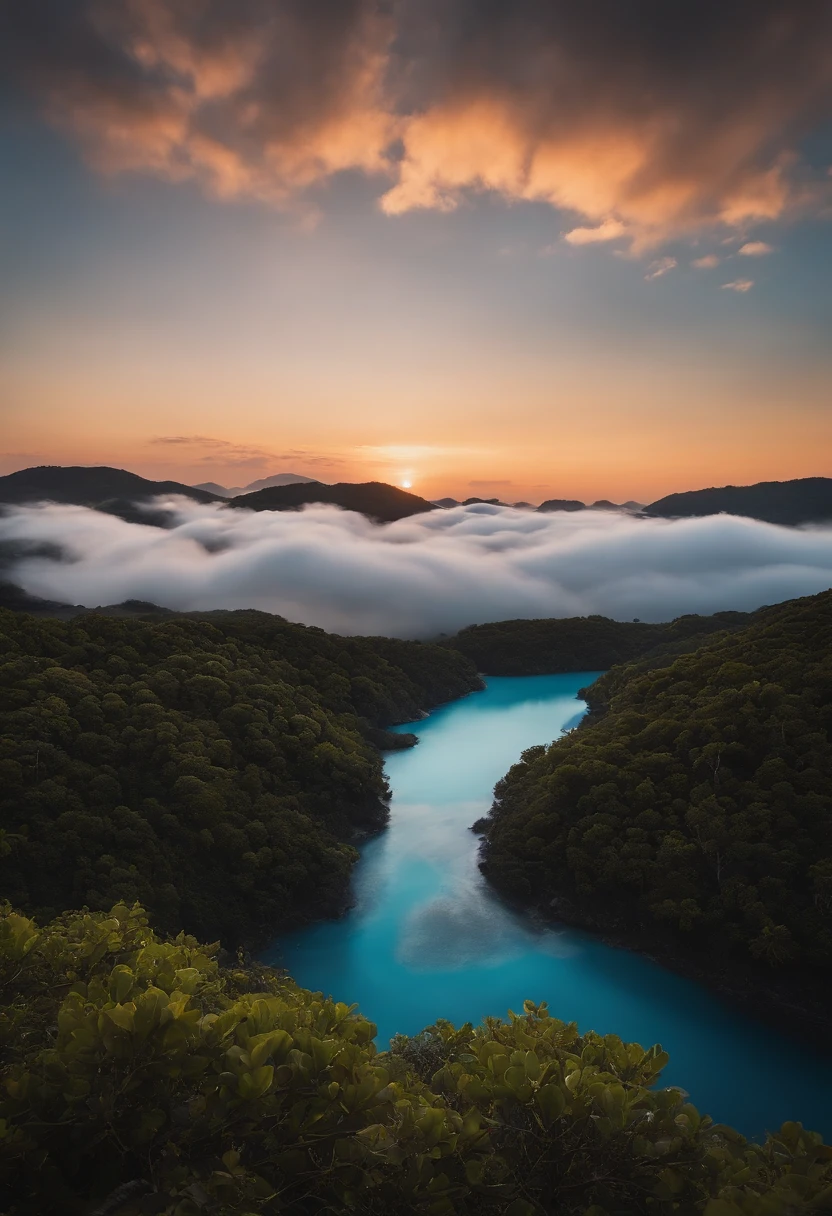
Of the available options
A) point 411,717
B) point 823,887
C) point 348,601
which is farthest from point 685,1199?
point 348,601

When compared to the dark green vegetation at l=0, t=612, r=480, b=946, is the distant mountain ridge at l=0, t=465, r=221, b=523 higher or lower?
higher

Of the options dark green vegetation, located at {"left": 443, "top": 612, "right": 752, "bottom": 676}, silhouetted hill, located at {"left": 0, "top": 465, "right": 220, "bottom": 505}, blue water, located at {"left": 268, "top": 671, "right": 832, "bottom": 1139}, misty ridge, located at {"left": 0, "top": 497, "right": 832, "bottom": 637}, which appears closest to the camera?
blue water, located at {"left": 268, "top": 671, "right": 832, "bottom": 1139}

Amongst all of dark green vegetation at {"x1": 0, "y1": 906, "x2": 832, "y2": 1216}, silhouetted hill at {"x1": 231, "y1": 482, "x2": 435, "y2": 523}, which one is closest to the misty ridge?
silhouetted hill at {"x1": 231, "y1": 482, "x2": 435, "y2": 523}

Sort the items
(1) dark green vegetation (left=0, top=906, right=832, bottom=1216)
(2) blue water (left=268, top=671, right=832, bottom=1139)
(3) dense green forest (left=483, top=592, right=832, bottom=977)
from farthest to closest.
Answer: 1. (3) dense green forest (left=483, top=592, right=832, bottom=977)
2. (2) blue water (left=268, top=671, right=832, bottom=1139)
3. (1) dark green vegetation (left=0, top=906, right=832, bottom=1216)

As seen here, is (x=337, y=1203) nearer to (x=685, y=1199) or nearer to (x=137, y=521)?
(x=685, y=1199)

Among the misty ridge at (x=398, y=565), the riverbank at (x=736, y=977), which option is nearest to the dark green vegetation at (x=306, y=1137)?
the riverbank at (x=736, y=977)

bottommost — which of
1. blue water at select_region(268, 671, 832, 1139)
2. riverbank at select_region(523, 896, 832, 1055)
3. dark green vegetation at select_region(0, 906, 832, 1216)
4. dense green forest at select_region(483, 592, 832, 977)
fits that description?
blue water at select_region(268, 671, 832, 1139)

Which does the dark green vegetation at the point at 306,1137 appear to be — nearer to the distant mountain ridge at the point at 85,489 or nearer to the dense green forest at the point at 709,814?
the dense green forest at the point at 709,814

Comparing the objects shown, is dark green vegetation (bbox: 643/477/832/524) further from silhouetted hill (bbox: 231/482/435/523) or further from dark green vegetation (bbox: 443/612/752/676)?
dark green vegetation (bbox: 443/612/752/676)
